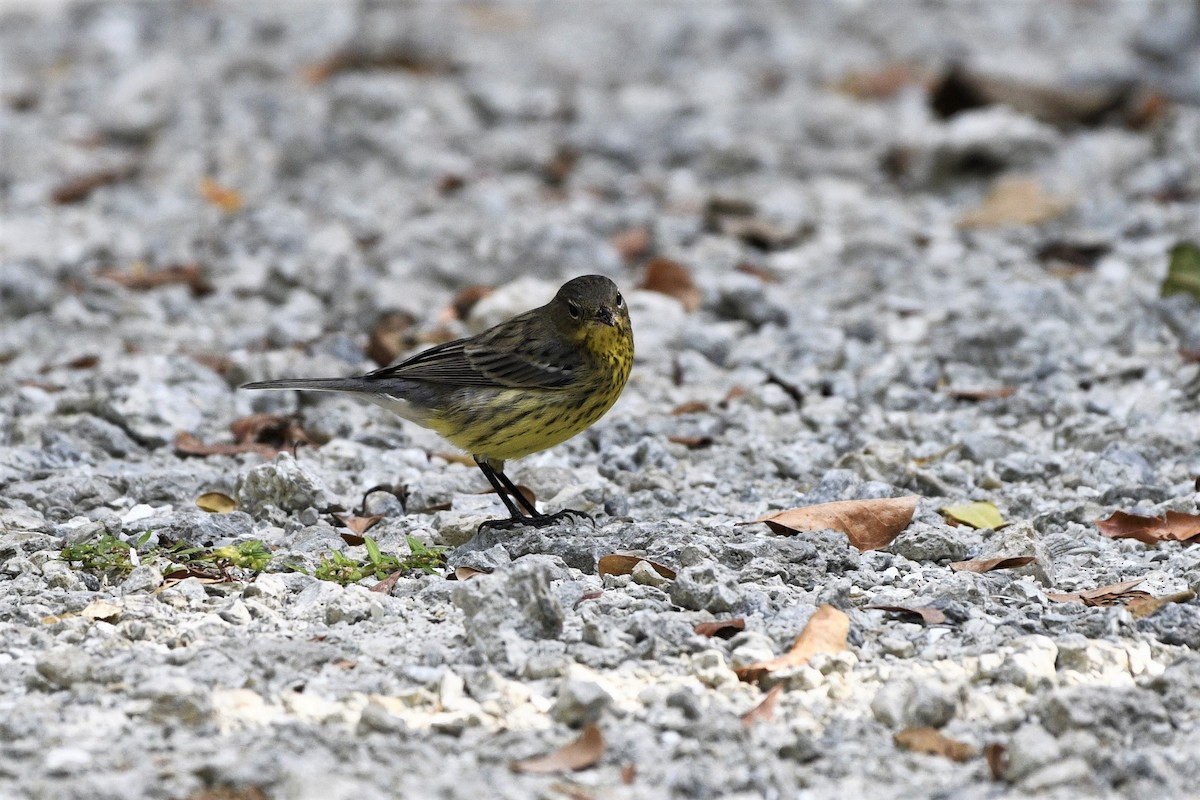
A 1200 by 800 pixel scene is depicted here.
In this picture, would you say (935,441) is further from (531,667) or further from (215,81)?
(215,81)

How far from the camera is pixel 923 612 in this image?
4.61 m

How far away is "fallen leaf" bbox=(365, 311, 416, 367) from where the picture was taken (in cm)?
791

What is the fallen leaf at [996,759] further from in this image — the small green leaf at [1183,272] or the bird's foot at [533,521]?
the small green leaf at [1183,272]

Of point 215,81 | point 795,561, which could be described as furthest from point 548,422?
point 215,81

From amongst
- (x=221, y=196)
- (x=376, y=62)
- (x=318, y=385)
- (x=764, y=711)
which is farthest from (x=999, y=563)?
(x=376, y=62)

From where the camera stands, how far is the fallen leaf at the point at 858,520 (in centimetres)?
539

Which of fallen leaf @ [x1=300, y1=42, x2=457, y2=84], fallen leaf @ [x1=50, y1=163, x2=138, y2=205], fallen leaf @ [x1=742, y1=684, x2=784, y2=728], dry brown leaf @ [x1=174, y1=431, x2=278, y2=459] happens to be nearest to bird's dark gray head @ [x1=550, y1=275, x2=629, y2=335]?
dry brown leaf @ [x1=174, y1=431, x2=278, y2=459]

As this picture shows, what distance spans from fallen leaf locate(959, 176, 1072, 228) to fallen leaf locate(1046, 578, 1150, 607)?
202 inches

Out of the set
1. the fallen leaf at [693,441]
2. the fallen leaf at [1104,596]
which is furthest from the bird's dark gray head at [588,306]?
the fallen leaf at [1104,596]

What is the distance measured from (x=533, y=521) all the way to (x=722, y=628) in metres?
1.38

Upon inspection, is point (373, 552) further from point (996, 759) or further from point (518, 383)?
point (996, 759)

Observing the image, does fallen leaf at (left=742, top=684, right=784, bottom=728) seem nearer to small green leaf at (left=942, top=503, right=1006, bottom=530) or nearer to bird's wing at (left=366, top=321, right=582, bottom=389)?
small green leaf at (left=942, top=503, right=1006, bottom=530)

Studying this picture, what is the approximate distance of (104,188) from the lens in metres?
10.6

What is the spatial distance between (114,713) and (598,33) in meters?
11.4
